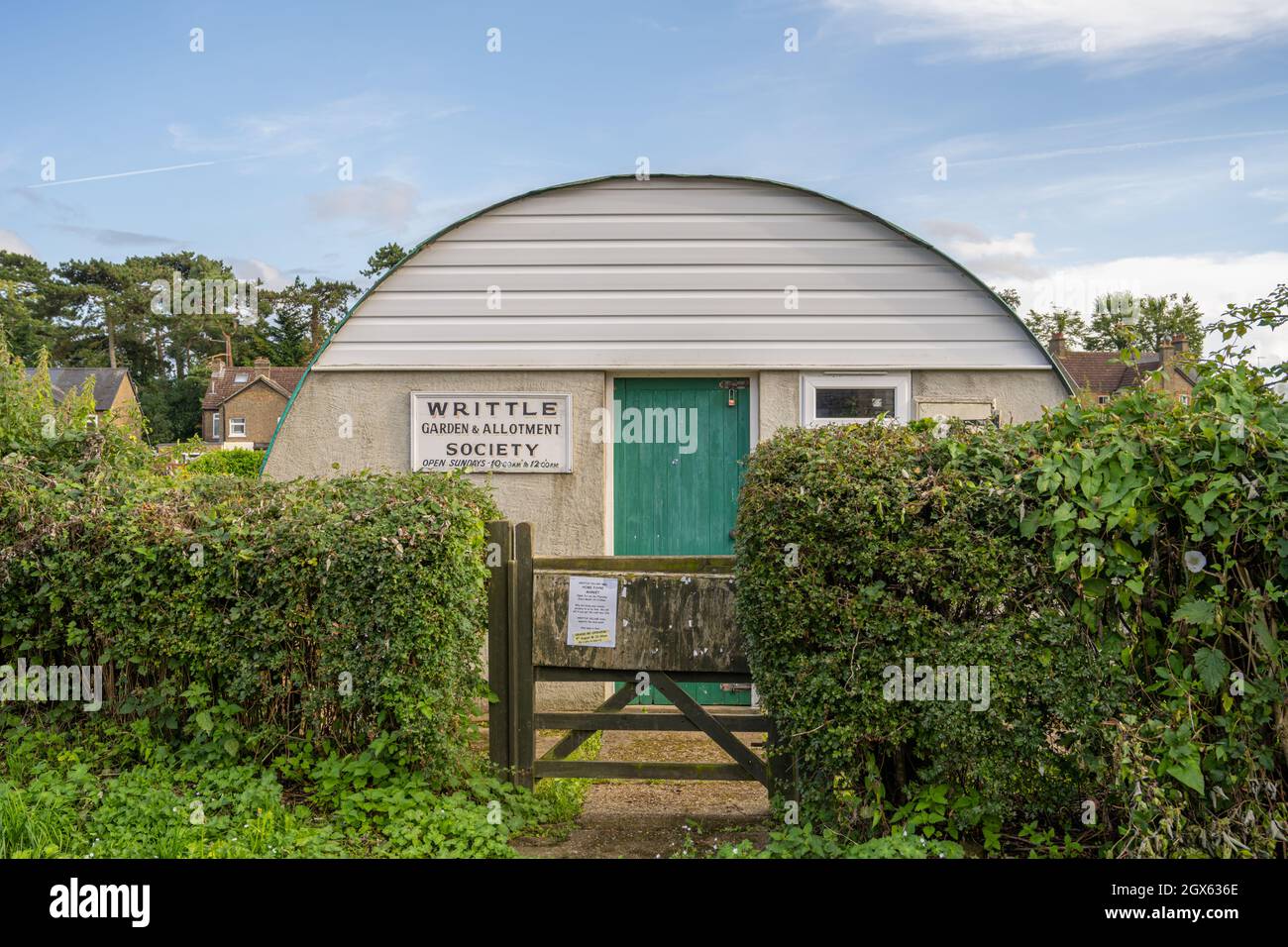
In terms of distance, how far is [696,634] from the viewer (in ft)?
17.1

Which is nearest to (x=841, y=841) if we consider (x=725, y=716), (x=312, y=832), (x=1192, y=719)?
(x=725, y=716)

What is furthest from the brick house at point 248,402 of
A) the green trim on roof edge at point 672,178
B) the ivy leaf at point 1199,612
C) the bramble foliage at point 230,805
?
the ivy leaf at point 1199,612

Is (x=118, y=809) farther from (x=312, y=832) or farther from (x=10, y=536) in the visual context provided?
(x=10, y=536)

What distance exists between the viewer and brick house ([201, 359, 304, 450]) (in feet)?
204

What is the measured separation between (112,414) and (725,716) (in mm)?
4606

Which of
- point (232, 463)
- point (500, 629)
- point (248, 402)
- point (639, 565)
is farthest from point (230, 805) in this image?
point (248, 402)

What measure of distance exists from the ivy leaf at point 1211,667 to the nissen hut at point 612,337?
351cm

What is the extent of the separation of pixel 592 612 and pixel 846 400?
10.6 feet

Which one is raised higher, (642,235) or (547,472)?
(642,235)

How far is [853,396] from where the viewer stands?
7.52 m

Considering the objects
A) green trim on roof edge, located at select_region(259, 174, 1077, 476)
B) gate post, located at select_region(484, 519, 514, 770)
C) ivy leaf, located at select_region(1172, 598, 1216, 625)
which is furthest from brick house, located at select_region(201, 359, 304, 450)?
→ ivy leaf, located at select_region(1172, 598, 1216, 625)

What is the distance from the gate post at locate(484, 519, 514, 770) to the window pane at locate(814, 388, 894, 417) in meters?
3.23

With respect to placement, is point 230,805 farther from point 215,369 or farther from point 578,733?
point 215,369

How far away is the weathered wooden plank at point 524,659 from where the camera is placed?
5.29 m
